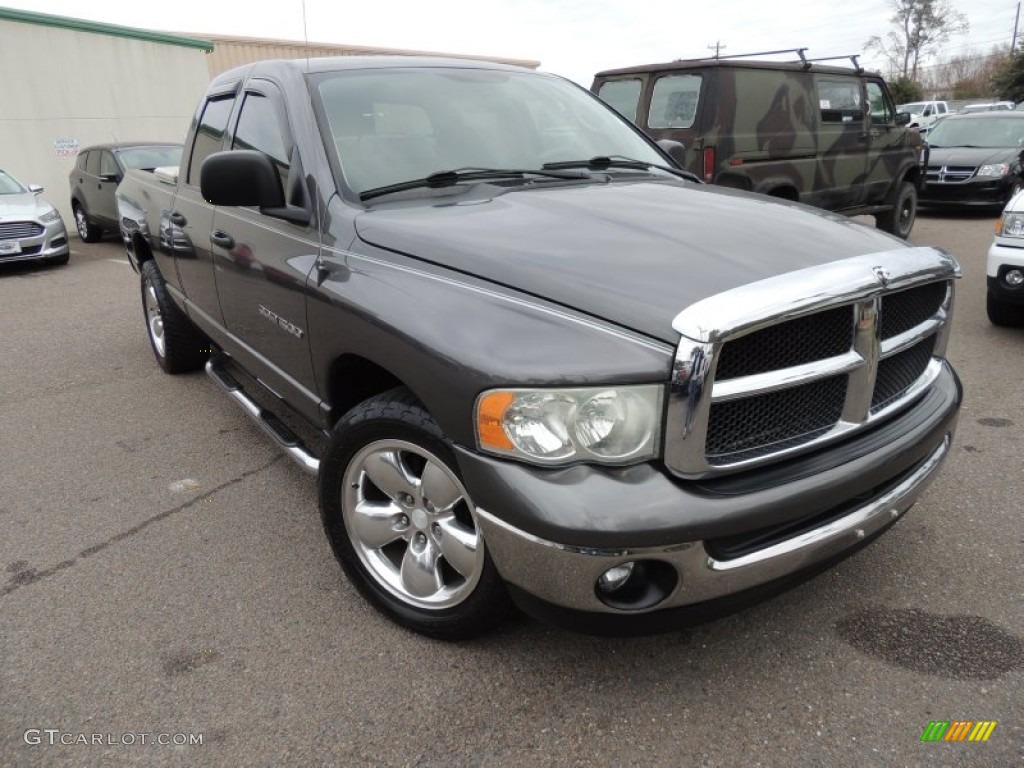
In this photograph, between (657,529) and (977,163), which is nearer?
(657,529)

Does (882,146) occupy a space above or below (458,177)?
below

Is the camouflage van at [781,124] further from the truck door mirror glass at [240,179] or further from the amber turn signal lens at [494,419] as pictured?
the amber turn signal lens at [494,419]

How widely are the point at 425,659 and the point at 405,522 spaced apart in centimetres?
43

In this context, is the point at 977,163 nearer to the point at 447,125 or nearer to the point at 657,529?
the point at 447,125

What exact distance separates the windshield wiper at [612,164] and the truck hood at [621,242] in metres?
0.34

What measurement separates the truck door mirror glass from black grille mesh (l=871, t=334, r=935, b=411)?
211 cm

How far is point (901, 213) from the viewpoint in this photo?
33.8 feet

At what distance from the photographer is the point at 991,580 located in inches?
106

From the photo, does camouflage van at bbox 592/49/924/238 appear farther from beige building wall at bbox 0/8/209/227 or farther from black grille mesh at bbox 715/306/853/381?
beige building wall at bbox 0/8/209/227

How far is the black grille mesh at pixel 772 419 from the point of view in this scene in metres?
1.93

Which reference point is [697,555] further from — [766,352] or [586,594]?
[766,352]

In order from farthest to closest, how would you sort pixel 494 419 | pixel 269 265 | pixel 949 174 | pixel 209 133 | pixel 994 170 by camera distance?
pixel 949 174
pixel 994 170
pixel 209 133
pixel 269 265
pixel 494 419

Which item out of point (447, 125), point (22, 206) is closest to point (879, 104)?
point (447, 125)

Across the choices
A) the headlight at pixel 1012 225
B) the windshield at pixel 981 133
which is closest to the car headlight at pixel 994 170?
the windshield at pixel 981 133
